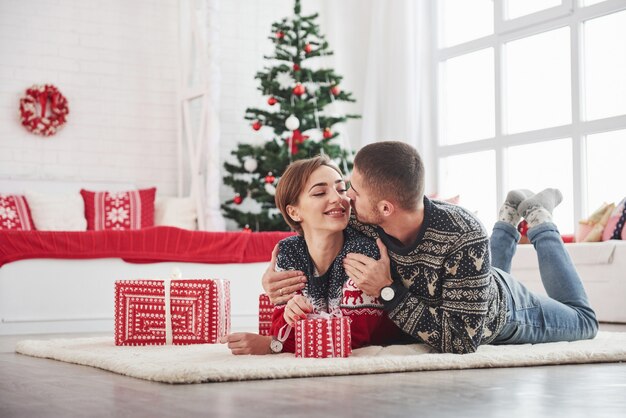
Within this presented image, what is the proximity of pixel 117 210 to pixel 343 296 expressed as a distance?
4.24 meters

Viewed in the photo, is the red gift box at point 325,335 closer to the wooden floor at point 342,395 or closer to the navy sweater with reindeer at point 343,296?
the navy sweater with reindeer at point 343,296

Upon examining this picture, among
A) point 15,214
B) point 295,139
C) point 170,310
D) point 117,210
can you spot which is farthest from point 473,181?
point 170,310

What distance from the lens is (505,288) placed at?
254 cm

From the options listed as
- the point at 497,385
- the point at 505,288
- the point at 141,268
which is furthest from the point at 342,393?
→ the point at 141,268

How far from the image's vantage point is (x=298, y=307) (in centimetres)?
232

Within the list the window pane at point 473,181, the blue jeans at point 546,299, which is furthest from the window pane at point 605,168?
the blue jeans at point 546,299

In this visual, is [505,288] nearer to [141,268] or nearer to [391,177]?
[391,177]

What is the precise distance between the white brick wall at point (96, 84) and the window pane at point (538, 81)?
8.65 feet

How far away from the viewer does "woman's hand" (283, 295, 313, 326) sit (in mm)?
2326

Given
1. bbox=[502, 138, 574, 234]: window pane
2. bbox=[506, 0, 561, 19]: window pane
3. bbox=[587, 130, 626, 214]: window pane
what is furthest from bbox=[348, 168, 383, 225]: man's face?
bbox=[506, 0, 561, 19]: window pane

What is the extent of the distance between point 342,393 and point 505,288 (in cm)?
93

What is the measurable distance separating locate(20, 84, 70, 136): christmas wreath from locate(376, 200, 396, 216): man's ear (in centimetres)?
473

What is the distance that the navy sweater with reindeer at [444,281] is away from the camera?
2301 millimetres

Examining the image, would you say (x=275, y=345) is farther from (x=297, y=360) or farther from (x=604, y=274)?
(x=604, y=274)
